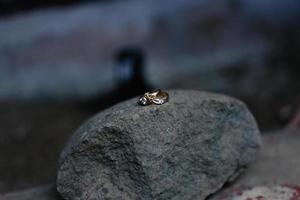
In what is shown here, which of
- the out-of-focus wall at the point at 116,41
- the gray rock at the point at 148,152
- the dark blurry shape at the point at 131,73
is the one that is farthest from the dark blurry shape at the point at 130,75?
the gray rock at the point at 148,152

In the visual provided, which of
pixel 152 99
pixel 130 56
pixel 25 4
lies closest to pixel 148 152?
pixel 152 99

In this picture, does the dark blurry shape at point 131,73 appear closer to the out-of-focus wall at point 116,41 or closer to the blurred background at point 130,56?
the blurred background at point 130,56

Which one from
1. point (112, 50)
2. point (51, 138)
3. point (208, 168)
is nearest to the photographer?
point (208, 168)

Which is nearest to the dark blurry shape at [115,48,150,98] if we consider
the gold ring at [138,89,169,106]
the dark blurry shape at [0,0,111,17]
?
the dark blurry shape at [0,0,111,17]

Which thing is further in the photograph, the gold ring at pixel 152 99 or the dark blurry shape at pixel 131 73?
the dark blurry shape at pixel 131 73

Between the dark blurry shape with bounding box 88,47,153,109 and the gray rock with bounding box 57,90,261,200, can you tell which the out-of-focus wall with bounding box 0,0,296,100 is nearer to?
the dark blurry shape with bounding box 88,47,153,109

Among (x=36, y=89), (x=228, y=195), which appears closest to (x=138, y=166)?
(x=228, y=195)

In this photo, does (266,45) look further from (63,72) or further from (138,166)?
(138,166)
